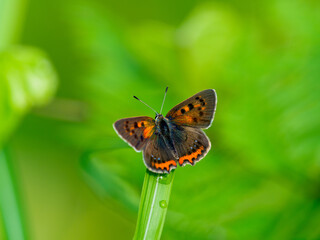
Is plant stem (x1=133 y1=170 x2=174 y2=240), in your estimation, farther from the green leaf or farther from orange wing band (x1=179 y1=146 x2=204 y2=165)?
the green leaf

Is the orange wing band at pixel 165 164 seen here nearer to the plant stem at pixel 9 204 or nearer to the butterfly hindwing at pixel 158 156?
the butterfly hindwing at pixel 158 156

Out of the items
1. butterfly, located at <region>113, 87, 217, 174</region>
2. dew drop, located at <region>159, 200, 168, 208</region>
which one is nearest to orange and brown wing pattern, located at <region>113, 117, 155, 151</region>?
butterfly, located at <region>113, 87, 217, 174</region>

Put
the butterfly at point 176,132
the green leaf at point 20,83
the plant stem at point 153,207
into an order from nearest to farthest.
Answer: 1. the plant stem at point 153,207
2. the butterfly at point 176,132
3. the green leaf at point 20,83

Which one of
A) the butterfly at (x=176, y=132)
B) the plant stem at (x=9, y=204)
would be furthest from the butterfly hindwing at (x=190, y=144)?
the plant stem at (x=9, y=204)

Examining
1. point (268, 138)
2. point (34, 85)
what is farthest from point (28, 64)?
point (268, 138)

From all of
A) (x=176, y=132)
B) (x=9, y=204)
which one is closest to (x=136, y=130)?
(x=176, y=132)

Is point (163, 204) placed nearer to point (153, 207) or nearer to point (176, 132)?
Answer: point (153, 207)
